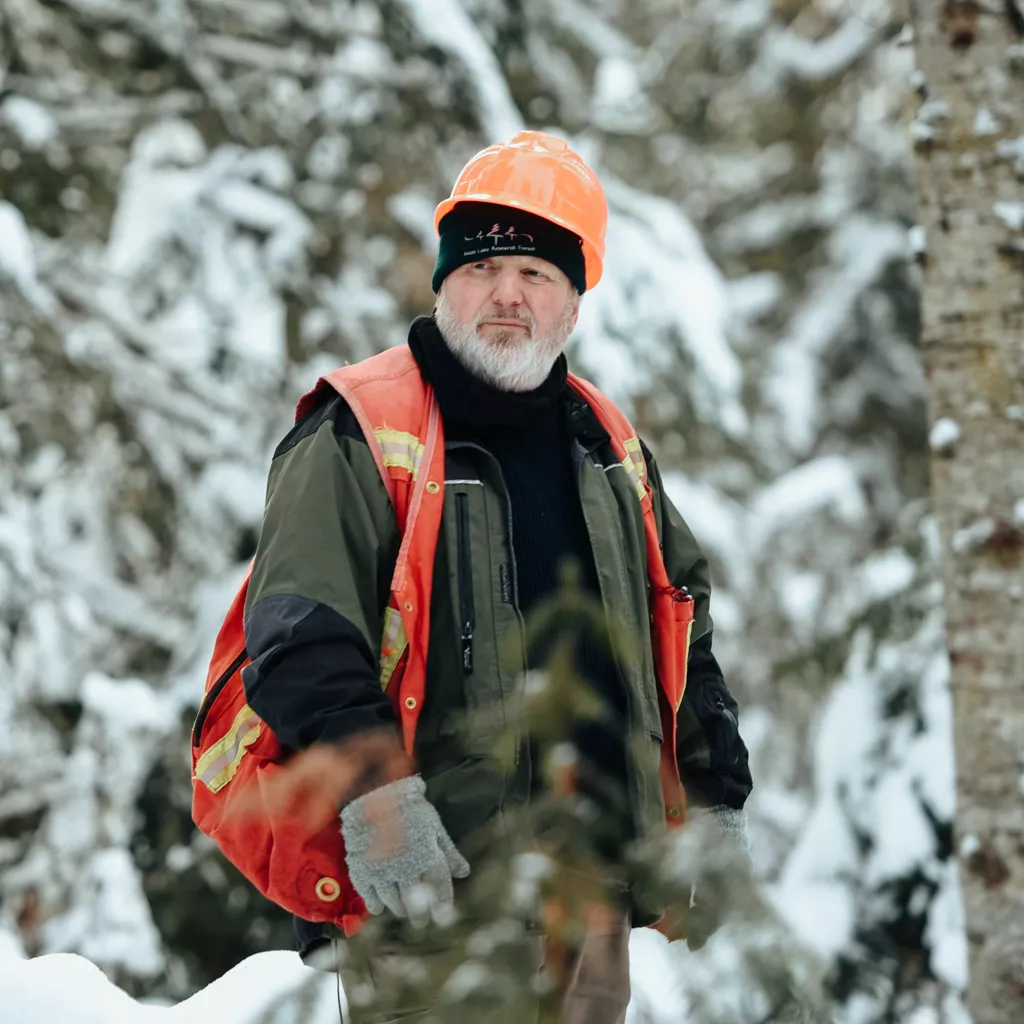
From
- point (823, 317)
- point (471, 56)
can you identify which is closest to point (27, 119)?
point (471, 56)

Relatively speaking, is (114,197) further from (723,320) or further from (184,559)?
(723,320)

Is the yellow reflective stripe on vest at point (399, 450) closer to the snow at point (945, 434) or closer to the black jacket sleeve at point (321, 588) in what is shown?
the black jacket sleeve at point (321, 588)

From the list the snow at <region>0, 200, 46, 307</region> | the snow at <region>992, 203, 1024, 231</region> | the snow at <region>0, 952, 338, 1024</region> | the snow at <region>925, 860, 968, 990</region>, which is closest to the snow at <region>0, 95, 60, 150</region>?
the snow at <region>0, 200, 46, 307</region>

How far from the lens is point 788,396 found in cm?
1031

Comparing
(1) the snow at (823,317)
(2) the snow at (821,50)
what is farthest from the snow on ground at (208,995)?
(2) the snow at (821,50)

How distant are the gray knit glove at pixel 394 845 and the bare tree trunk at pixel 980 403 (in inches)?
73.9

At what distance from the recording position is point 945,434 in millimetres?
3592

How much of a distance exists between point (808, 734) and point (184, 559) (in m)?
4.65

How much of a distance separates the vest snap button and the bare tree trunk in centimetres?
188

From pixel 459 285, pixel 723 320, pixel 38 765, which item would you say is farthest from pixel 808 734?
pixel 459 285

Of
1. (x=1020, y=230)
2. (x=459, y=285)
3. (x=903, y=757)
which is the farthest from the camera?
(x=903, y=757)

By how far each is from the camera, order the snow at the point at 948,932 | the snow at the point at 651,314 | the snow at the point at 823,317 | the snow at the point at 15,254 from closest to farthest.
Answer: the snow at the point at 15,254 < the snow at the point at 948,932 < the snow at the point at 651,314 < the snow at the point at 823,317

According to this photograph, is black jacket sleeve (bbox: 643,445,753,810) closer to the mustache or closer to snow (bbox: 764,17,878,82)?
the mustache

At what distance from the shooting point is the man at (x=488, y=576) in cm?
206
